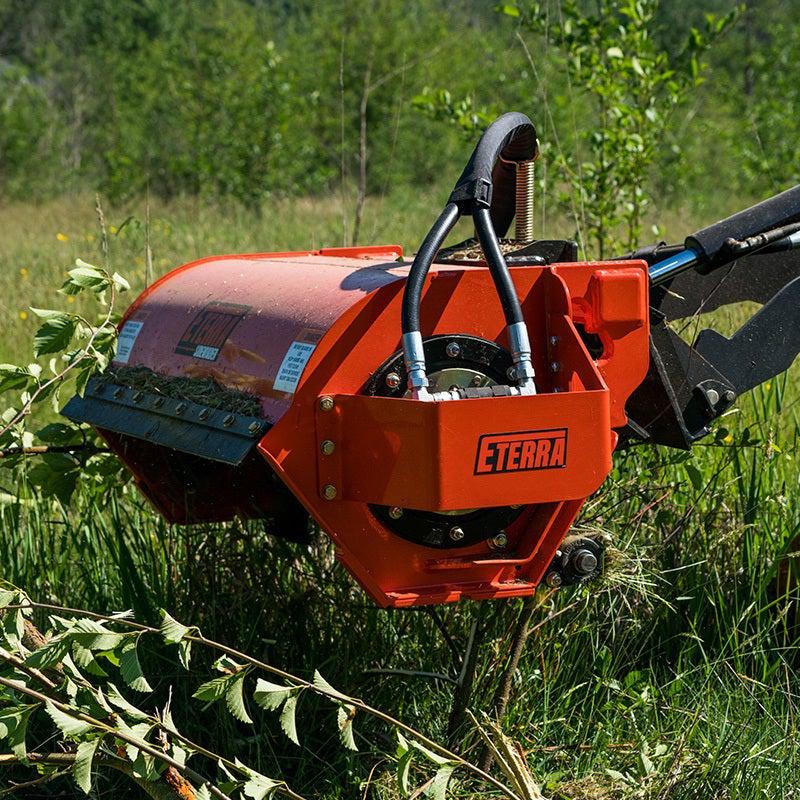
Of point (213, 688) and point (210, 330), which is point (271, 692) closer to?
point (213, 688)

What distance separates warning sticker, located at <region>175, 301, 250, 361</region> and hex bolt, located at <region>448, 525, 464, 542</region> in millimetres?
631

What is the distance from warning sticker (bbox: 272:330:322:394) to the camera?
7.57ft

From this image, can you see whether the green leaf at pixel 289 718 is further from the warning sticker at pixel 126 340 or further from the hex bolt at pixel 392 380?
the warning sticker at pixel 126 340

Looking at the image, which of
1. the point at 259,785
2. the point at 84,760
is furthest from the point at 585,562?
the point at 84,760

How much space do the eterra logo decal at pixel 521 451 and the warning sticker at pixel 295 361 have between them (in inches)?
14.8

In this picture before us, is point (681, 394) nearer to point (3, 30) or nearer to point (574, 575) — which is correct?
point (574, 575)

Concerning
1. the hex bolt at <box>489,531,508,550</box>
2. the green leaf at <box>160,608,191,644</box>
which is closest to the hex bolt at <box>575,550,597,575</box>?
the hex bolt at <box>489,531,508,550</box>

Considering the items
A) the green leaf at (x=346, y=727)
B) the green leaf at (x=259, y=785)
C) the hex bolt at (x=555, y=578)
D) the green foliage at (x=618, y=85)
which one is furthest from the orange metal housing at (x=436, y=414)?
the green foliage at (x=618, y=85)

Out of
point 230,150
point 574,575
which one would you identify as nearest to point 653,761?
point 574,575

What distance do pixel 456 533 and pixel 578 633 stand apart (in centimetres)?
97

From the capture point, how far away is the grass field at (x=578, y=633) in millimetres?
2947

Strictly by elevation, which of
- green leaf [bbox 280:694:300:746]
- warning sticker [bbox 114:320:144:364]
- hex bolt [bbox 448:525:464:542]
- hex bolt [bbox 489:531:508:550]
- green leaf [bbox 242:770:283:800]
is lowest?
green leaf [bbox 242:770:283:800]

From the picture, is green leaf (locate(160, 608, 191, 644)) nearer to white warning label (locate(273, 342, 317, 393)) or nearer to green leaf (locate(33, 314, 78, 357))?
white warning label (locate(273, 342, 317, 393))

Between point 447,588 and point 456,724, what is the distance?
2.28ft
